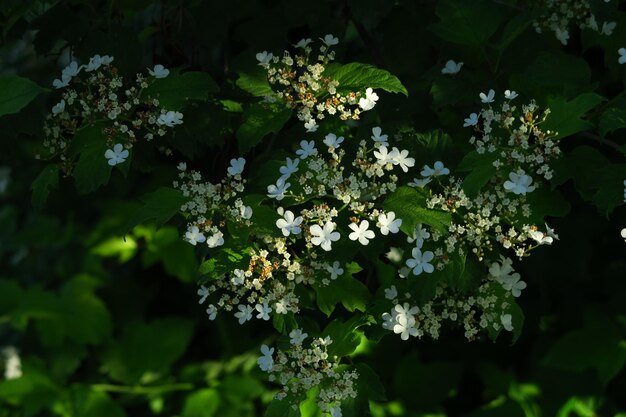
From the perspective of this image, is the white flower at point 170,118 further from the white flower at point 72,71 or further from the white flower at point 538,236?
the white flower at point 538,236

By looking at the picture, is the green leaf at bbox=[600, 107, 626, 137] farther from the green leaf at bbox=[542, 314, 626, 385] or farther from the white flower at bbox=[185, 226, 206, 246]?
the green leaf at bbox=[542, 314, 626, 385]

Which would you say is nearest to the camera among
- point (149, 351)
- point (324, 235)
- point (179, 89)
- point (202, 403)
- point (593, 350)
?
point (324, 235)

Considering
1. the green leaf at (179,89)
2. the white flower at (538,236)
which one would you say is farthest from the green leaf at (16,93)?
the white flower at (538,236)

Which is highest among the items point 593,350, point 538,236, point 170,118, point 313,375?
point 170,118

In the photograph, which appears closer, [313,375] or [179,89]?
[313,375]

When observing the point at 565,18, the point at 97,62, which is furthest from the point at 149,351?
the point at 565,18

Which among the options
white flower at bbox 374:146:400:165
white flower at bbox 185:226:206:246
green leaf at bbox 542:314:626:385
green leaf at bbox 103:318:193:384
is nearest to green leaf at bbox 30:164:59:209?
white flower at bbox 185:226:206:246

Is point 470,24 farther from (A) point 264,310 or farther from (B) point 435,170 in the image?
(A) point 264,310
